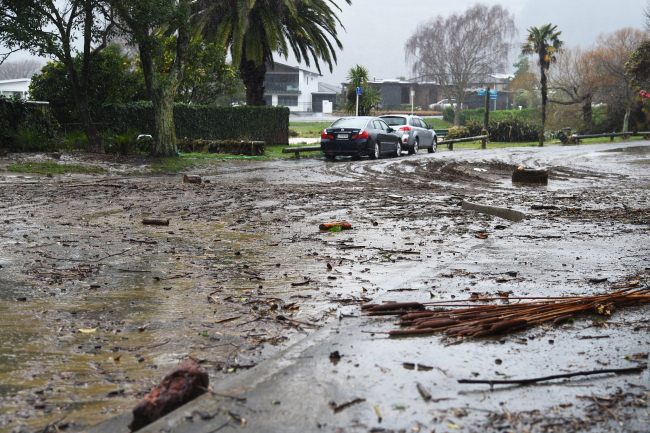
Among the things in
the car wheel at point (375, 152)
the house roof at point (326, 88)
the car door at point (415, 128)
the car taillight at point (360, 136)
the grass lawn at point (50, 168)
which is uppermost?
the house roof at point (326, 88)

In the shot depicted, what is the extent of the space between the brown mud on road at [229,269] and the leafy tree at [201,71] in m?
14.4

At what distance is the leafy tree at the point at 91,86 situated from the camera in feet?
62.7

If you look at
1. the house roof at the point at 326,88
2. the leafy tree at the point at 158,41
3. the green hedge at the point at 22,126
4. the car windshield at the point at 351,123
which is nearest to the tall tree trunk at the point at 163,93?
the leafy tree at the point at 158,41

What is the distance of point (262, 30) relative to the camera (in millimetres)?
26609

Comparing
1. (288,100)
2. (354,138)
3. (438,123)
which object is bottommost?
(354,138)

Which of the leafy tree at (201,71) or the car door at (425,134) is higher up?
the leafy tree at (201,71)

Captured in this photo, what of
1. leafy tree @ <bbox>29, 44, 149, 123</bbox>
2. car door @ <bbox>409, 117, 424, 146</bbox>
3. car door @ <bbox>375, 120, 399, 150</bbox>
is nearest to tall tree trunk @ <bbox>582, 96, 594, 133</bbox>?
car door @ <bbox>409, 117, 424, 146</bbox>

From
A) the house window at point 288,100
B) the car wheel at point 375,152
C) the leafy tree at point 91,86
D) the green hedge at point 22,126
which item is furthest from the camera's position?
the house window at point 288,100

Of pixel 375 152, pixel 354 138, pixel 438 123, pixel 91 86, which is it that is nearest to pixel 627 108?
pixel 438 123

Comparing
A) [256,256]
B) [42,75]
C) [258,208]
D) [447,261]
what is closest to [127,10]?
[42,75]

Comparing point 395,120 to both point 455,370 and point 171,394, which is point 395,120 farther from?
point 171,394

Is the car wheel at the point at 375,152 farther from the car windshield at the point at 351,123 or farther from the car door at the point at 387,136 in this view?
the car windshield at the point at 351,123

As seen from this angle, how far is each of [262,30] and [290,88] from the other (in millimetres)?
55008

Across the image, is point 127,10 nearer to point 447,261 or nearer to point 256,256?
point 256,256
